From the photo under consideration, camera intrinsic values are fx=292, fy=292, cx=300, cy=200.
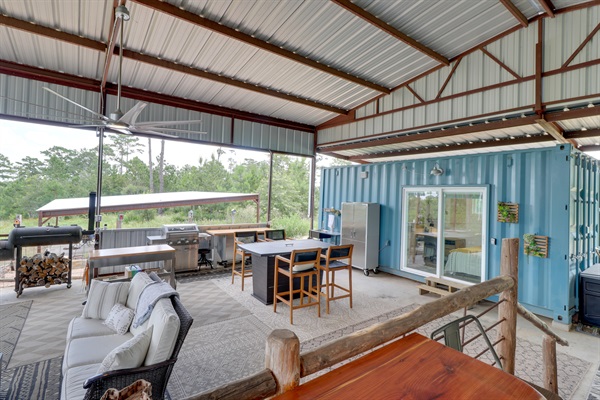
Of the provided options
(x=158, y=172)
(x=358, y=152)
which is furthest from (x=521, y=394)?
(x=158, y=172)

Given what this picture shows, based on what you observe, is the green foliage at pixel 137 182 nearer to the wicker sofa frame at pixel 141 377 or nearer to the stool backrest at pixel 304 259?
the stool backrest at pixel 304 259

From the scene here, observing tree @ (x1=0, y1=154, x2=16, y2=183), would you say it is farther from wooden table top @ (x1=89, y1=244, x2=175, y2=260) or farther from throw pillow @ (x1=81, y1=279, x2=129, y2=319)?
throw pillow @ (x1=81, y1=279, x2=129, y2=319)

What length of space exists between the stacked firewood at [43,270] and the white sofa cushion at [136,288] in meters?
3.09

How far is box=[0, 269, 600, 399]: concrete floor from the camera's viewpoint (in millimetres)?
3307

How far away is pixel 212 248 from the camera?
288 inches

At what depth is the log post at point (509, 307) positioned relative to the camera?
2.44 m

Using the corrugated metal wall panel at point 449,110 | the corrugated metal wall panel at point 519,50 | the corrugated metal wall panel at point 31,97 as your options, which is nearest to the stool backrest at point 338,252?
the corrugated metal wall panel at point 449,110

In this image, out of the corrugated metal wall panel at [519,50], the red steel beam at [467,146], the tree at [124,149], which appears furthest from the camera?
the tree at [124,149]

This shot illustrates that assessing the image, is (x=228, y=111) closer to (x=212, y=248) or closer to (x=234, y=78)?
(x=234, y=78)

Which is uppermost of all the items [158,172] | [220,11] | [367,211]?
[220,11]

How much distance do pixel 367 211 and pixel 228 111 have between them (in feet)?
13.9

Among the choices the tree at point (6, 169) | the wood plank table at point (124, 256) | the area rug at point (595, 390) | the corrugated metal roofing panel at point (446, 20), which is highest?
the corrugated metal roofing panel at point (446, 20)

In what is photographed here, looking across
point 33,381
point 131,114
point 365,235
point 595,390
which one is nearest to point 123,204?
point 131,114

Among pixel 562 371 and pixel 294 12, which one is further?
pixel 294 12
